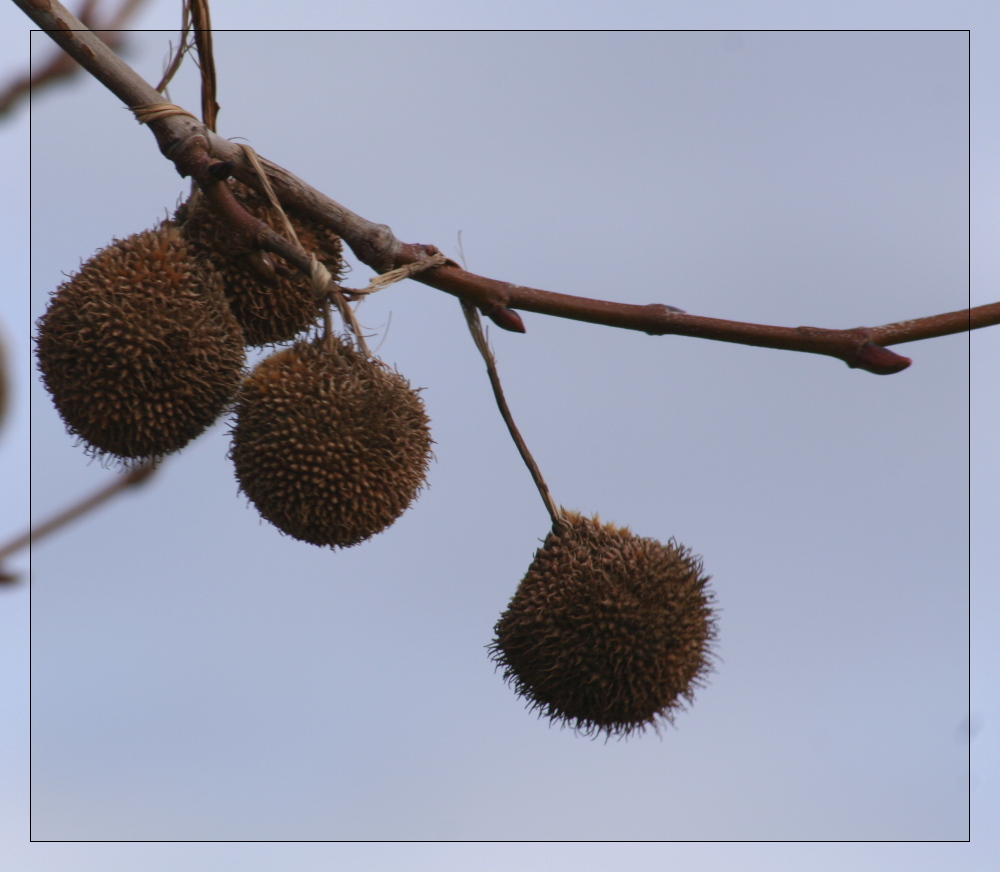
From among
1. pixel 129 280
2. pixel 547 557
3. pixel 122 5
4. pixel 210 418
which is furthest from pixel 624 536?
pixel 122 5

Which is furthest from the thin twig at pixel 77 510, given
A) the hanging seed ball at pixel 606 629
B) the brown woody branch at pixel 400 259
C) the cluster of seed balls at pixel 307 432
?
the hanging seed ball at pixel 606 629

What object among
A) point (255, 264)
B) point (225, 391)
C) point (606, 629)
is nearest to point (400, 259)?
point (255, 264)

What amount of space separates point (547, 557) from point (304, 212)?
2.34 feet

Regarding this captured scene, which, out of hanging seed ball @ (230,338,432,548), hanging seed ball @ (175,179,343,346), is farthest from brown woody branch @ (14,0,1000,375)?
hanging seed ball @ (230,338,432,548)

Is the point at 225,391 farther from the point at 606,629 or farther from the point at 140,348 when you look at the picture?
the point at 606,629

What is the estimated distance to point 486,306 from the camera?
1.51 m

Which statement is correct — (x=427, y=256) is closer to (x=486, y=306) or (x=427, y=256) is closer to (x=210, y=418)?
(x=486, y=306)

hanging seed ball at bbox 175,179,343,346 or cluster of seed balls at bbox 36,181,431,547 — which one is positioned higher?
hanging seed ball at bbox 175,179,343,346

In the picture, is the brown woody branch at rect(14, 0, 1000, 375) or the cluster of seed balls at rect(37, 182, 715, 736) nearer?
the brown woody branch at rect(14, 0, 1000, 375)

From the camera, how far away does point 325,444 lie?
153 centimetres

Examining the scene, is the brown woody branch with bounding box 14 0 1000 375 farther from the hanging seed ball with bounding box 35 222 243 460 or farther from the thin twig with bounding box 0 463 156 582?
the thin twig with bounding box 0 463 156 582

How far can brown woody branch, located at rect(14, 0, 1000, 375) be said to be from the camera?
4.56 ft

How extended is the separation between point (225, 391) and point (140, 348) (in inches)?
6.0

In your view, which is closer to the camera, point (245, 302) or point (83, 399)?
point (83, 399)
